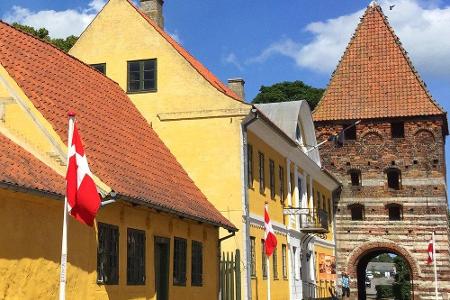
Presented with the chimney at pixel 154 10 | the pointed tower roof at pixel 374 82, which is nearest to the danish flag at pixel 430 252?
the pointed tower roof at pixel 374 82

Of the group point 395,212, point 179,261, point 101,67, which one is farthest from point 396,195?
point 179,261

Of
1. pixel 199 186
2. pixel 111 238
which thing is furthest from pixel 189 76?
pixel 111 238

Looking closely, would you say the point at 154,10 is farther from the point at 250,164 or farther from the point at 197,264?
the point at 197,264

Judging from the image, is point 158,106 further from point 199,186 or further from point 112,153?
point 112,153

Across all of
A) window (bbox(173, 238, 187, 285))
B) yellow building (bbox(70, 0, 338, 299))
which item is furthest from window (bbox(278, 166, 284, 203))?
window (bbox(173, 238, 187, 285))

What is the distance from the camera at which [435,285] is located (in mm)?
36250

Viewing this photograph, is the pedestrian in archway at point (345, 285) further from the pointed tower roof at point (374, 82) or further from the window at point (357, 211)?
the pointed tower roof at point (374, 82)

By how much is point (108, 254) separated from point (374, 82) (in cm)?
2955

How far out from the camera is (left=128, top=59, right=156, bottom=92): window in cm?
2234

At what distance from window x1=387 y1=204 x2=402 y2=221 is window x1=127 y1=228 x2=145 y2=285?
84.2 feet

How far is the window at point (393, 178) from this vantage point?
127 ft

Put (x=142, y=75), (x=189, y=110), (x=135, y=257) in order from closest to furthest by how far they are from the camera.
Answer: (x=135, y=257)
(x=189, y=110)
(x=142, y=75)

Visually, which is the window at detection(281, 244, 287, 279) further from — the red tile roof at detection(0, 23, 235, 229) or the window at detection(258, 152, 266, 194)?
the red tile roof at detection(0, 23, 235, 229)

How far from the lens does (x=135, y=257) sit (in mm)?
14789
